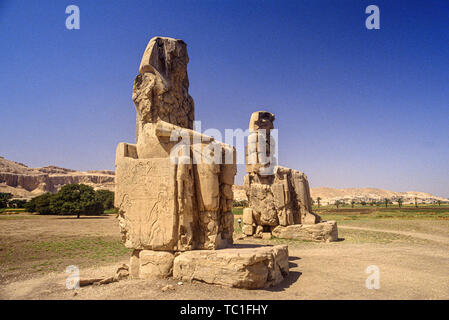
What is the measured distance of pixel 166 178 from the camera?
5434mm

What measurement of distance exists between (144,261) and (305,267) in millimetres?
3704

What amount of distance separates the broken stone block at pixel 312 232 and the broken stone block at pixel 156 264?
7.53 m

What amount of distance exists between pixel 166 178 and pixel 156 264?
162cm

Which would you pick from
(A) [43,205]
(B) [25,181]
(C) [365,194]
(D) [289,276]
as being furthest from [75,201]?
(C) [365,194]

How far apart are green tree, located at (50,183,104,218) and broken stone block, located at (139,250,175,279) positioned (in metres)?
22.9

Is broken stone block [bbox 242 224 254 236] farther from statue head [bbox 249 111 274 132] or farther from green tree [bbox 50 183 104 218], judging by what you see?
green tree [bbox 50 183 104 218]

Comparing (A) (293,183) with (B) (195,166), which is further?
(A) (293,183)

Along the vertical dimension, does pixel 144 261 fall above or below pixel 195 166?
below

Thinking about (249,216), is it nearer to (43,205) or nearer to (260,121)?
(260,121)

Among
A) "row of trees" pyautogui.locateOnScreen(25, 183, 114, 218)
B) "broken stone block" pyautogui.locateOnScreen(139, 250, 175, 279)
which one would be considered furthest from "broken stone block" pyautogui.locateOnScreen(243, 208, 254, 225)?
"row of trees" pyautogui.locateOnScreen(25, 183, 114, 218)
